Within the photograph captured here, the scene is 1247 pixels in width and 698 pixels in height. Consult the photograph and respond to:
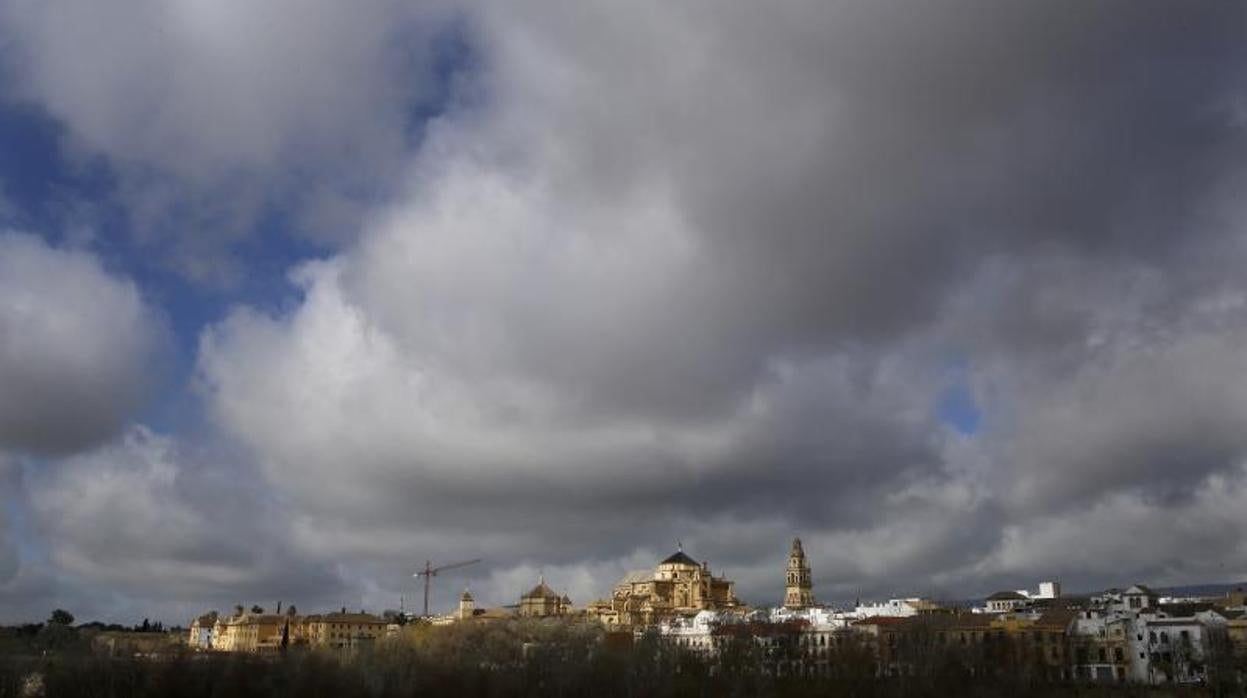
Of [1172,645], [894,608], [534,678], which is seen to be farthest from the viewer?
[894,608]

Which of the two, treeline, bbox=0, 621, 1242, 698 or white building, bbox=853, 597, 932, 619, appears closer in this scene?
treeline, bbox=0, 621, 1242, 698

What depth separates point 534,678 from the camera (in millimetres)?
109438

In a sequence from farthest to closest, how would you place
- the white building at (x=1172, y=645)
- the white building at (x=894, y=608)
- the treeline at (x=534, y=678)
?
the white building at (x=894, y=608) → the white building at (x=1172, y=645) → the treeline at (x=534, y=678)

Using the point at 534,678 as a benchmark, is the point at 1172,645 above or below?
above

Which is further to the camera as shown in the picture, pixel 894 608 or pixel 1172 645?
pixel 894 608

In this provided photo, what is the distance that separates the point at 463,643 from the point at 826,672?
49692 mm

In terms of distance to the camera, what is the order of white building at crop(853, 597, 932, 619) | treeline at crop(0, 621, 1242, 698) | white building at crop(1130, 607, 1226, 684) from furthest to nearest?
white building at crop(853, 597, 932, 619) → white building at crop(1130, 607, 1226, 684) → treeline at crop(0, 621, 1242, 698)

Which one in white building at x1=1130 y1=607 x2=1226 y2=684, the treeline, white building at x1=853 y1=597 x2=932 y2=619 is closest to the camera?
the treeline

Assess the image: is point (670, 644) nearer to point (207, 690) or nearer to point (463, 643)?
point (463, 643)

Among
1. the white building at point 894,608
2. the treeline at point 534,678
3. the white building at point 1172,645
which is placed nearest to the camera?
the treeline at point 534,678

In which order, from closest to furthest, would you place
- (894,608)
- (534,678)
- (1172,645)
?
(1172,645) < (534,678) < (894,608)

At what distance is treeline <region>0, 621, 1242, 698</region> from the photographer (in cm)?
9912

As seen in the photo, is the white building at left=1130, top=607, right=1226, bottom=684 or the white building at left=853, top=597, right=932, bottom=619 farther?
the white building at left=853, top=597, right=932, bottom=619

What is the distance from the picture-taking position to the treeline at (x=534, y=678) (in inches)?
3903
